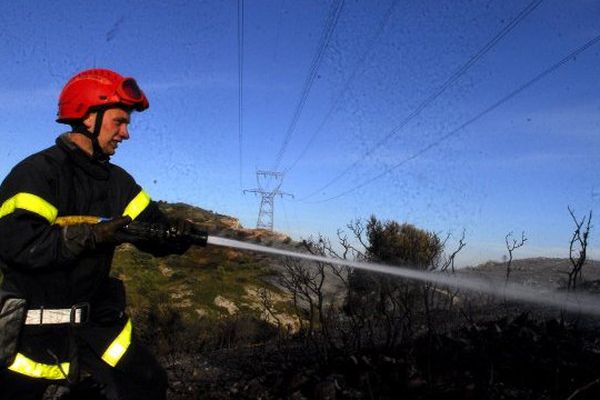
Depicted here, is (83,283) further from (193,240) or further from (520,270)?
(520,270)

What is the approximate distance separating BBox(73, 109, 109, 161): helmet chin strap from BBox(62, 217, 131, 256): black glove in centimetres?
58

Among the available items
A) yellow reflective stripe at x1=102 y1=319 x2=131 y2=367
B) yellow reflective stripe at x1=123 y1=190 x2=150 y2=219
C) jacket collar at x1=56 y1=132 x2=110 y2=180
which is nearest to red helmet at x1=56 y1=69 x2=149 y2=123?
jacket collar at x1=56 y1=132 x2=110 y2=180

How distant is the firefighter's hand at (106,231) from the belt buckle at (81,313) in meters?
0.42

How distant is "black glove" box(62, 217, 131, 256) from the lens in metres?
2.63

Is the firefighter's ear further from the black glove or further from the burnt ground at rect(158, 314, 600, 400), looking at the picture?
the burnt ground at rect(158, 314, 600, 400)

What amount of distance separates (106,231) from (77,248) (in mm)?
174

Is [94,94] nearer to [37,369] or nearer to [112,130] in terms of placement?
[112,130]

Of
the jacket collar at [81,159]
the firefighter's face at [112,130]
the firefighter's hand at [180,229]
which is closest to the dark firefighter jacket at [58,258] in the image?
the jacket collar at [81,159]

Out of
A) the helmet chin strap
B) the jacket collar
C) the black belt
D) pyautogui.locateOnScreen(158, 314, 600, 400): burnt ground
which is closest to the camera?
the black belt

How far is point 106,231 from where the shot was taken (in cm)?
274

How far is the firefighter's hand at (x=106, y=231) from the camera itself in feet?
8.88

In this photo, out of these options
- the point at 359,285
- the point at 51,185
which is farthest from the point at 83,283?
Result: the point at 359,285

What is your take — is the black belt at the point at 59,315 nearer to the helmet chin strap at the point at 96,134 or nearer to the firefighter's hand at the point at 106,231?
the firefighter's hand at the point at 106,231

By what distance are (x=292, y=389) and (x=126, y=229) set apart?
3.09m
